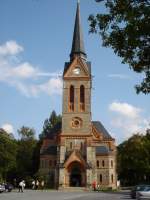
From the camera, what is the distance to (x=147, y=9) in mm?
11469

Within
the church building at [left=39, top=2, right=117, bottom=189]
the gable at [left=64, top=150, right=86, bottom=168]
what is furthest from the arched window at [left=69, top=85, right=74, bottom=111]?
the gable at [left=64, top=150, right=86, bottom=168]

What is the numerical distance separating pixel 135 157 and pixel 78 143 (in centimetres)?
1456

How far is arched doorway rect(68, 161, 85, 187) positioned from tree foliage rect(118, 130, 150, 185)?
13.3 meters

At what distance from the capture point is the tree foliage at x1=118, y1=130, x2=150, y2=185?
261ft

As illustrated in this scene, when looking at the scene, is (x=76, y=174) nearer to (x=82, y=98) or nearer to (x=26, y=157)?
(x=82, y=98)

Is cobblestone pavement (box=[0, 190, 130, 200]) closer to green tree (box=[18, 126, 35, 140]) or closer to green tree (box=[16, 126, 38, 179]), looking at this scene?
green tree (box=[16, 126, 38, 179])

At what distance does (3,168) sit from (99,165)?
1816cm

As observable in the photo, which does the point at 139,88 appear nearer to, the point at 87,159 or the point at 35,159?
the point at 87,159

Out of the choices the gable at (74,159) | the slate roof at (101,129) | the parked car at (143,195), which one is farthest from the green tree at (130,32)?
the slate roof at (101,129)

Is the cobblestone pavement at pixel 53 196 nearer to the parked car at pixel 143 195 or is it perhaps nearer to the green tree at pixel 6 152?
the parked car at pixel 143 195

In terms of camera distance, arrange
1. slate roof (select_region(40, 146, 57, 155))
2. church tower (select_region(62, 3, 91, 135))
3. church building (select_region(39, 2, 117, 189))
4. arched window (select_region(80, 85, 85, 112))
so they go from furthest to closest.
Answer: slate roof (select_region(40, 146, 57, 155)), arched window (select_region(80, 85, 85, 112)), church tower (select_region(62, 3, 91, 135)), church building (select_region(39, 2, 117, 189))

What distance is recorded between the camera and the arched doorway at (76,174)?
73188mm

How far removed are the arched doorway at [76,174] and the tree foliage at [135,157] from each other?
43.6 ft

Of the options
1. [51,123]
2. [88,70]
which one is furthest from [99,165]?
[51,123]
